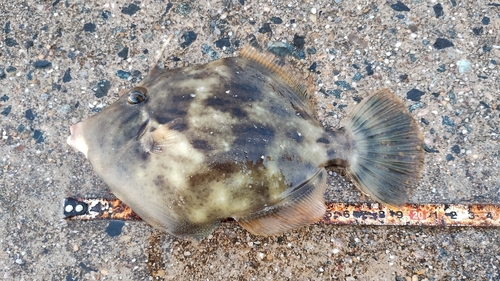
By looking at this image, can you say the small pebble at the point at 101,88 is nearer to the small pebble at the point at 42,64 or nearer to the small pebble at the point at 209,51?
the small pebble at the point at 42,64

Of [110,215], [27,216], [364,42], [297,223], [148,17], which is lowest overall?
[27,216]

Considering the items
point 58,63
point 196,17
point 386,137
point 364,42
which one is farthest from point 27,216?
point 364,42

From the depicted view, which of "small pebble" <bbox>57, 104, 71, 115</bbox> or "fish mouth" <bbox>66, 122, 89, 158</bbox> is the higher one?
"fish mouth" <bbox>66, 122, 89, 158</bbox>

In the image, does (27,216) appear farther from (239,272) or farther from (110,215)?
(239,272)

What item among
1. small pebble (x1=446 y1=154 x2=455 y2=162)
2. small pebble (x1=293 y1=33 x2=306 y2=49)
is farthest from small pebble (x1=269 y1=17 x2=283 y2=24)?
small pebble (x1=446 y1=154 x2=455 y2=162)

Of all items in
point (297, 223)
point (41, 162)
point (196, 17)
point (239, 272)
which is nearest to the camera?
point (297, 223)

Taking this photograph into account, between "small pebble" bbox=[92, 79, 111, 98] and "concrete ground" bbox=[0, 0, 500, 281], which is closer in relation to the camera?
"concrete ground" bbox=[0, 0, 500, 281]

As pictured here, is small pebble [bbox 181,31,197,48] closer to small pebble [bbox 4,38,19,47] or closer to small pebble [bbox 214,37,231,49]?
small pebble [bbox 214,37,231,49]

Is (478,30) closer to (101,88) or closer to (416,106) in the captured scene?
(416,106)
